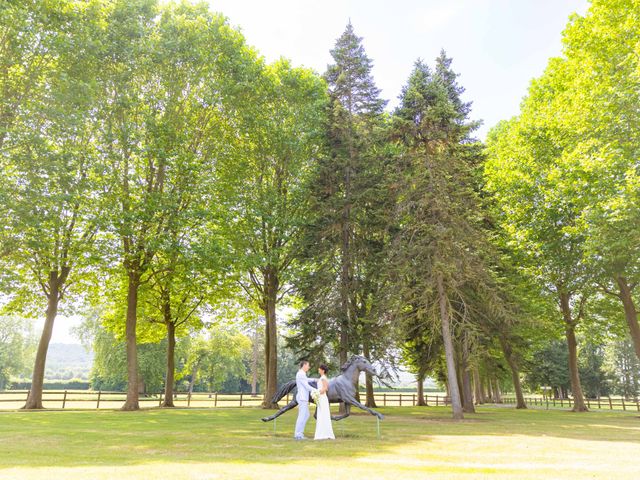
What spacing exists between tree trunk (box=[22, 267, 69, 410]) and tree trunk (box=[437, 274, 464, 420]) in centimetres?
2116

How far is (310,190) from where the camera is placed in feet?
87.2

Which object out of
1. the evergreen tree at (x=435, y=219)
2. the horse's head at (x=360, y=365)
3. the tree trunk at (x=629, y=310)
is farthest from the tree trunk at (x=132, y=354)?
the tree trunk at (x=629, y=310)

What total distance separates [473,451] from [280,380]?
301 ft

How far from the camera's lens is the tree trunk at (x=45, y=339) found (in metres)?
25.3

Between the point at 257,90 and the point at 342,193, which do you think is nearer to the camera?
the point at 342,193

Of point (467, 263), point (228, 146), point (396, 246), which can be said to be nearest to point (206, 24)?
point (228, 146)

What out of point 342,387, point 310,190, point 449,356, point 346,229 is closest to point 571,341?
point 449,356

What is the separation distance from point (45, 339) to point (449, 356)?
22.1m

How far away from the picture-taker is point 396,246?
71.5 ft

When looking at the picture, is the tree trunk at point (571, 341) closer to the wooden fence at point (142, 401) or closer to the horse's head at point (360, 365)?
the wooden fence at point (142, 401)

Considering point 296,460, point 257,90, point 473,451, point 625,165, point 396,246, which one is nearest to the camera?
point 296,460

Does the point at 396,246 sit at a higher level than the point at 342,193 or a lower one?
lower

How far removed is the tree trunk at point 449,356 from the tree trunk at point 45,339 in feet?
69.4

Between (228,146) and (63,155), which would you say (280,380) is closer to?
(228,146)
